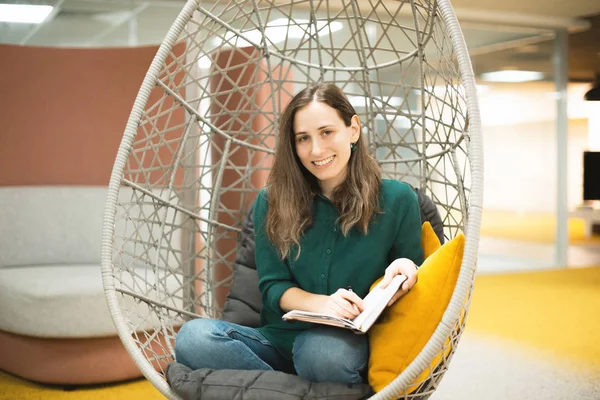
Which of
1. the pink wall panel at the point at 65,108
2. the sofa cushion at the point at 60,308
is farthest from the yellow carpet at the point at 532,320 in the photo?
the pink wall panel at the point at 65,108

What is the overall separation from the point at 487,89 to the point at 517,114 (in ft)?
1.17

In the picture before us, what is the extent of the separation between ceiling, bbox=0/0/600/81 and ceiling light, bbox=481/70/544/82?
0.05 meters

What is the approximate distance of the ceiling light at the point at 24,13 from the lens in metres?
3.91

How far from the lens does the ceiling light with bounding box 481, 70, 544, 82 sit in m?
5.72

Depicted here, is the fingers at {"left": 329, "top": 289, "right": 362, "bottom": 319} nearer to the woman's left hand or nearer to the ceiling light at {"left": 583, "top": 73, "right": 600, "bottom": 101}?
the woman's left hand

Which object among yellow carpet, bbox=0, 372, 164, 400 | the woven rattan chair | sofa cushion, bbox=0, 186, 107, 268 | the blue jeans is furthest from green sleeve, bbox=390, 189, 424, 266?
sofa cushion, bbox=0, 186, 107, 268

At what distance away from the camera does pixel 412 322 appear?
1448mm

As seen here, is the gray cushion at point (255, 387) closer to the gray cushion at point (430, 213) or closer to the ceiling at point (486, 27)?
the gray cushion at point (430, 213)

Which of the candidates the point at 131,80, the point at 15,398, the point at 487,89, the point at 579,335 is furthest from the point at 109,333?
the point at 487,89

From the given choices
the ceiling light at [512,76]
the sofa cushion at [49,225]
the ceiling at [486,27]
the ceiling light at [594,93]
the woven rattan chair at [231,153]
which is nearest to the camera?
the woven rattan chair at [231,153]

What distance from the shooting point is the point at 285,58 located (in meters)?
2.20

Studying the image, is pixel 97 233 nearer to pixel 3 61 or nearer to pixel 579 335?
pixel 3 61

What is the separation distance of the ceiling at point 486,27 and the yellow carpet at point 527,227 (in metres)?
1.28

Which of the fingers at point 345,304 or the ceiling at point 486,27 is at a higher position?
the ceiling at point 486,27
